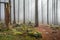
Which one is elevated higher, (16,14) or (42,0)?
(42,0)

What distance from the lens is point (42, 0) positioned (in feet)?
19.6

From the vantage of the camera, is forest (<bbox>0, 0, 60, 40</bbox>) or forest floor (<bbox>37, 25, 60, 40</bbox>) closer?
forest (<bbox>0, 0, 60, 40</bbox>)

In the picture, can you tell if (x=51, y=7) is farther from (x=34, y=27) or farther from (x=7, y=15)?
(x=7, y=15)

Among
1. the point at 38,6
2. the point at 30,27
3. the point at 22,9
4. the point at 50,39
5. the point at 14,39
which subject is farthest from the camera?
the point at 22,9

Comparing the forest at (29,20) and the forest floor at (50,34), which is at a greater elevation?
the forest at (29,20)

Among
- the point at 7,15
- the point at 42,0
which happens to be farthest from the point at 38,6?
the point at 7,15

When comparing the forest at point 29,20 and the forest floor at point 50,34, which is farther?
the forest floor at point 50,34

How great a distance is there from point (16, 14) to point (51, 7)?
1.72m

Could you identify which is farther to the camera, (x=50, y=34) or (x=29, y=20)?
(x=29, y=20)

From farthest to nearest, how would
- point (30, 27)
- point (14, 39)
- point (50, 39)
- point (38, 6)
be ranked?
point (38, 6)
point (30, 27)
point (50, 39)
point (14, 39)

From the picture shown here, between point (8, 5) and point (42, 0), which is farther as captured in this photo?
point (42, 0)

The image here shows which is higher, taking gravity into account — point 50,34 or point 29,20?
point 29,20

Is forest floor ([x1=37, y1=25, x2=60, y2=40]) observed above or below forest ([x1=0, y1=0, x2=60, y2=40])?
below

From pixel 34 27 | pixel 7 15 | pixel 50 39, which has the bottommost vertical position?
pixel 50 39
